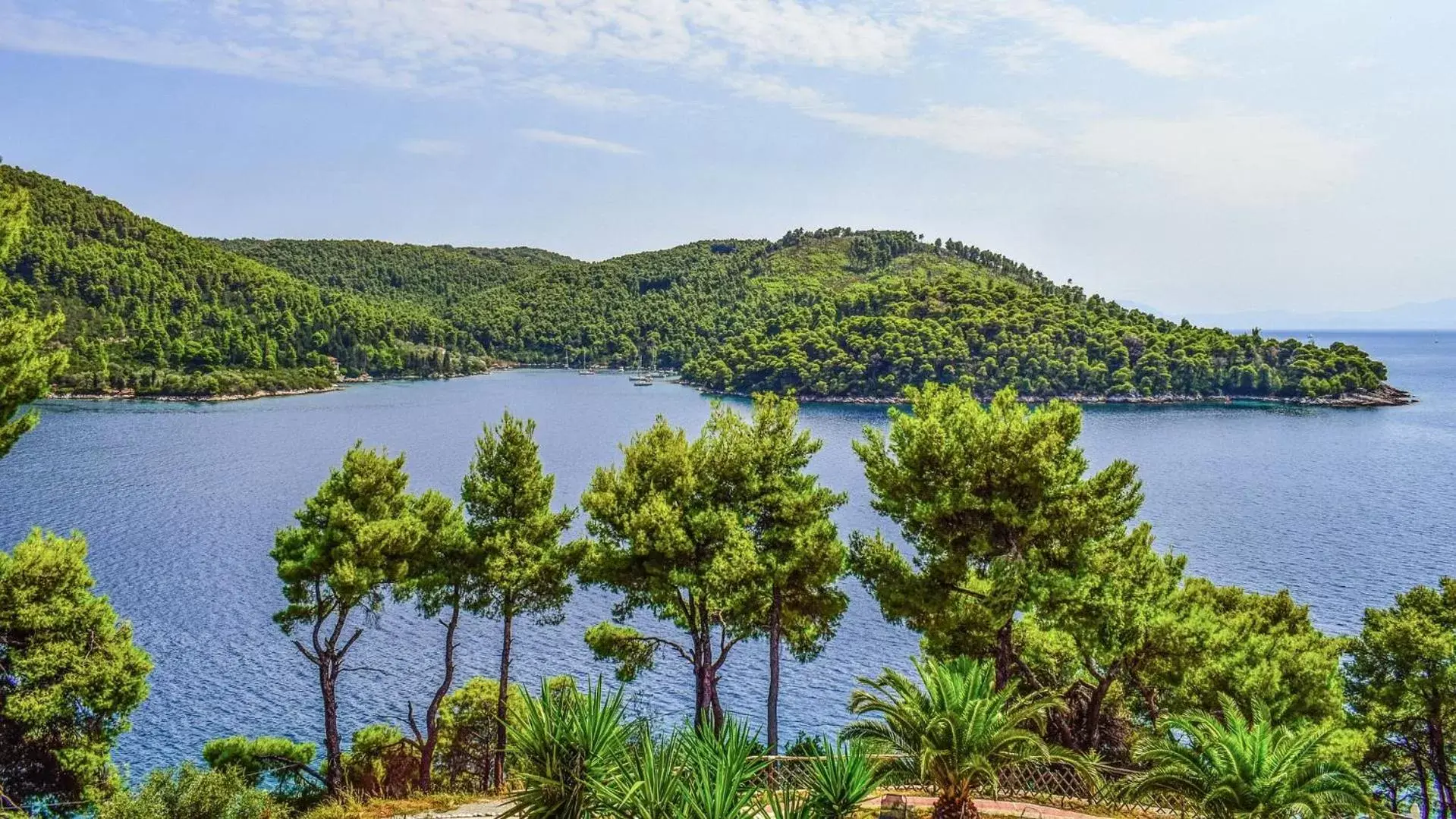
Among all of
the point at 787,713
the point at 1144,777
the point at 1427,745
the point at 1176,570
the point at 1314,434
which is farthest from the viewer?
the point at 1314,434

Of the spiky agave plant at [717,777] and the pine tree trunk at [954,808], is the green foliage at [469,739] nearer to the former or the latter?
the pine tree trunk at [954,808]

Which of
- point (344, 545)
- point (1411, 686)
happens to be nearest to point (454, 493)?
point (344, 545)

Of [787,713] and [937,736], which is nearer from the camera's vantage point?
[937,736]

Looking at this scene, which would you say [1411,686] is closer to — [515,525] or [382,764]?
[515,525]

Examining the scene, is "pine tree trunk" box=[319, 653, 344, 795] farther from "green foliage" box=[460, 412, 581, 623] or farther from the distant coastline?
the distant coastline

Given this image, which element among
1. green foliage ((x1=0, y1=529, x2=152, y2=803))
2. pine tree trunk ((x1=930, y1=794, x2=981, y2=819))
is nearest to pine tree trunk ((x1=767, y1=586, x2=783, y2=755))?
pine tree trunk ((x1=930, y1=794, x2=981, y2=819))

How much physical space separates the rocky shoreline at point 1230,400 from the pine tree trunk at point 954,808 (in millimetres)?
125291

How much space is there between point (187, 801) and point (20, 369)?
7.49 meters

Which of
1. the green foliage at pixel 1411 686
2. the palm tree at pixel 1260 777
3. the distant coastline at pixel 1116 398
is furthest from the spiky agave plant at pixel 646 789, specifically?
the distant coastline at pixel 1116 398

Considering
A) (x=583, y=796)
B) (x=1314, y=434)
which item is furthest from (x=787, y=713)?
(x=1314, y=434)

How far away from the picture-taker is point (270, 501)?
6159 centimetres

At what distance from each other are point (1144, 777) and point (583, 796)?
8133 mm

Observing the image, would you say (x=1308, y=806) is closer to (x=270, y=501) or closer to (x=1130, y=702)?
(x=1130, y=702)

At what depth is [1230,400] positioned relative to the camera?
454 ft
